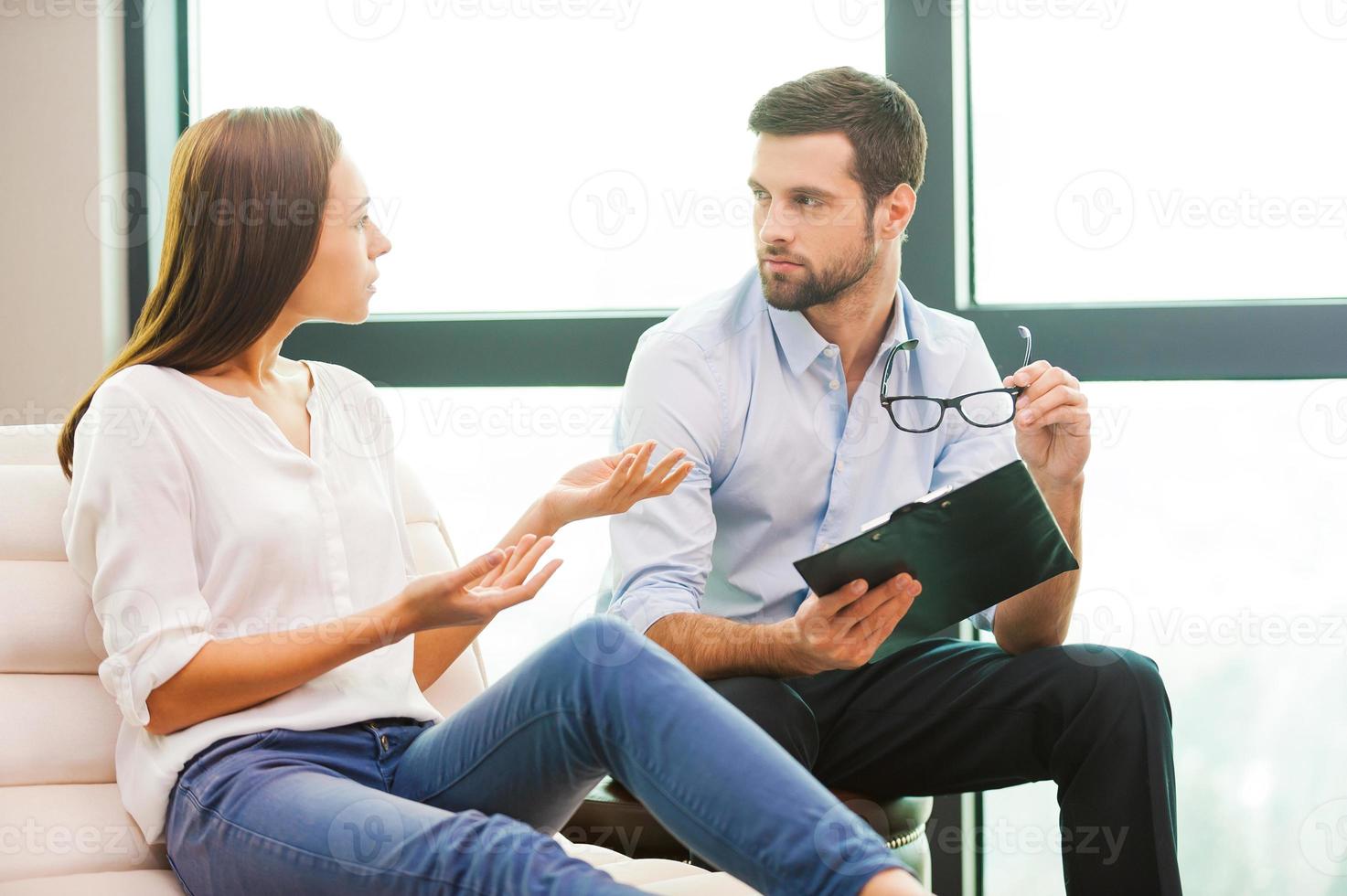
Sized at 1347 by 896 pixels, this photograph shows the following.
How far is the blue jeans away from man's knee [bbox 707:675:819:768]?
24 cm

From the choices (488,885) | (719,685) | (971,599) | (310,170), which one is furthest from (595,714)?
(310,170)

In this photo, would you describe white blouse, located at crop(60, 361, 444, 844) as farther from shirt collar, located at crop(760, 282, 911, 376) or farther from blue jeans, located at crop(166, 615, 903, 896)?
shirt collar, located at crop(760, 282, 911, 376)

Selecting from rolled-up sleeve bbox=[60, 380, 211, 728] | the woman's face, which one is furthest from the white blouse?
the woman's face

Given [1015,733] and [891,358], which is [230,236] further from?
[1015,733]

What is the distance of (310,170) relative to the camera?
1.33 metres

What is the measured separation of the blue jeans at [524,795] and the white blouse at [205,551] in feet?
0.16

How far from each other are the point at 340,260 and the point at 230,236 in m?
0.13

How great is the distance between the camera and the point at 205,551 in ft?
4.10

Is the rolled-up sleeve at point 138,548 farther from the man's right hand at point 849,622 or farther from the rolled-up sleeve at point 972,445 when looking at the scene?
the rolled-up sleeve at point 972,445

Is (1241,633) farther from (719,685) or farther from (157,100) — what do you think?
(157,100)

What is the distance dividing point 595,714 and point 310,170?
706 millimetres

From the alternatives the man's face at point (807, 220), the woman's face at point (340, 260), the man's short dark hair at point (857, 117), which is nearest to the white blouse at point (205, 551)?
the woman's face at point (340, 260)

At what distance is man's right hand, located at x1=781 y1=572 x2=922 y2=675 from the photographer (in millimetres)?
1328

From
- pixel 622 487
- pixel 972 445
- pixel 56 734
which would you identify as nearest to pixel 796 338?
pixel 972 445
